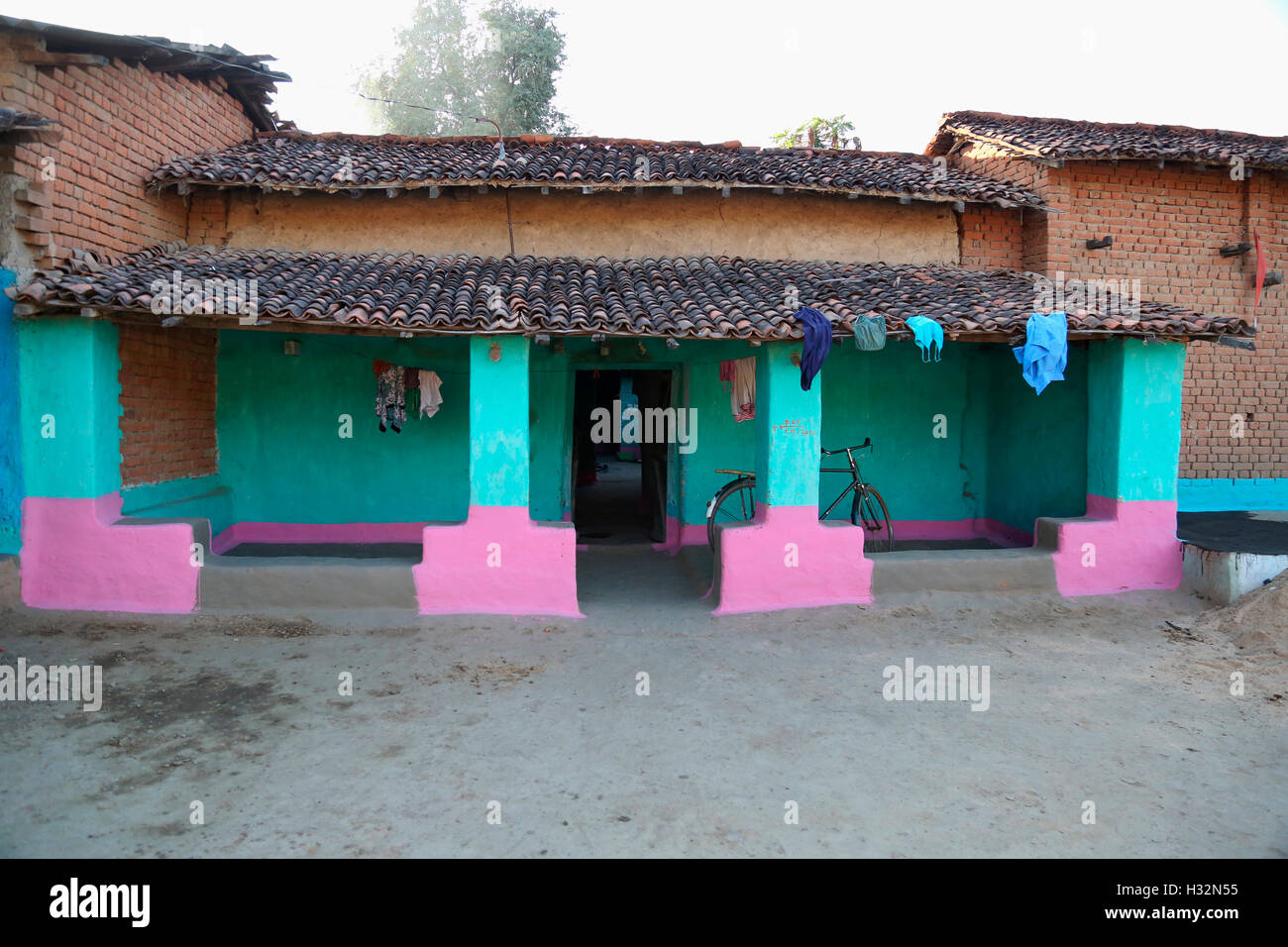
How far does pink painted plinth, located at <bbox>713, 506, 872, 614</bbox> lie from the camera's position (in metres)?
8.20

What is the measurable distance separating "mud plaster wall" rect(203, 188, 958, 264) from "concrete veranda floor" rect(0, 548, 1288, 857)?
5055 mm

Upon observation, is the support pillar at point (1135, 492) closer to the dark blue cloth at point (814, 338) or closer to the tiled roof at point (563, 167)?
the tiled roof at point (563, 167)

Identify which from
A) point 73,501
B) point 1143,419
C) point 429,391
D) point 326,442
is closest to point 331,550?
point 326,442

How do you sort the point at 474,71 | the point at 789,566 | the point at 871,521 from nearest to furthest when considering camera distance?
the point at 789,566
the point at 871,521
the point at 474,71

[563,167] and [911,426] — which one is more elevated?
[563,167]

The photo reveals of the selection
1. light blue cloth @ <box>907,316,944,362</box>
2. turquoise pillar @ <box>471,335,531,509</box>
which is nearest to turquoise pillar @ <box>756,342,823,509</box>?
light blue cloth @ <box>907,316,944,362</box>

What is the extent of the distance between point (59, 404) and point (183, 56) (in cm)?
418

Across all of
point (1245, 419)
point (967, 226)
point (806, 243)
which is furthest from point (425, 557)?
point (1245, 419)

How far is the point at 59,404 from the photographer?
7555 millimetres

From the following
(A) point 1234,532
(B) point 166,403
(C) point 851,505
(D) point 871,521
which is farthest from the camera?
(C) point 851,505

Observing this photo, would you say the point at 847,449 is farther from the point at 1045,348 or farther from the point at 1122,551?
the point at 1122,551

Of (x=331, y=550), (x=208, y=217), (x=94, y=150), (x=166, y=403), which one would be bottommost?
(x=331, y=550)

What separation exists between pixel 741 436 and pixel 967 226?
423 centimetres

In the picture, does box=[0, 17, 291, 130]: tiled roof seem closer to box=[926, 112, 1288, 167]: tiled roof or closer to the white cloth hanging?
the white cloth hanging
